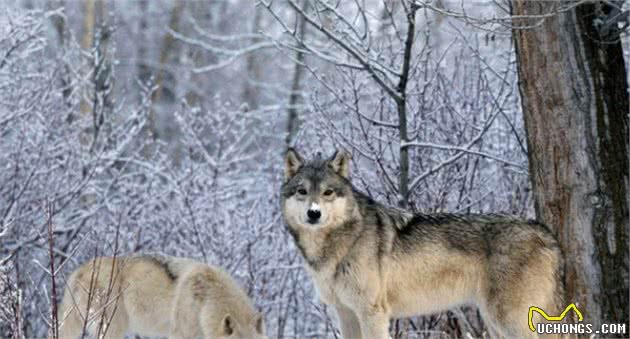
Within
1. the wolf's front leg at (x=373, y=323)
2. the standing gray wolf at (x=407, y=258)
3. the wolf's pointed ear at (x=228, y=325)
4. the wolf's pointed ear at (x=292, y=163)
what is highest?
the wolf's pointed ear at (x=292, y=163)

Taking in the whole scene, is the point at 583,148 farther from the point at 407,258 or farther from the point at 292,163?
the point at 292,163

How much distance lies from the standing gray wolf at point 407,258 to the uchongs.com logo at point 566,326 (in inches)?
2.3

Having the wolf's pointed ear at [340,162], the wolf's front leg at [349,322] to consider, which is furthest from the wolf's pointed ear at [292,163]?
the wolf's front leg at [349,322]

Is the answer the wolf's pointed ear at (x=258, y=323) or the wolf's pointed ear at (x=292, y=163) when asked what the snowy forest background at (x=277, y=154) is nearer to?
the wolf's pointed ear at (x=258, y=323)

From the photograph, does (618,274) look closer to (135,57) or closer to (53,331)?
(53,331)

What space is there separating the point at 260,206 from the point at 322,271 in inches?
274

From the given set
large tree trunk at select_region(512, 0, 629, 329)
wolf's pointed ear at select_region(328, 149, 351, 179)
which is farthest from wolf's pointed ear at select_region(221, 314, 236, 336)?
large tree trunk at select_region(512, 0, 629, 329)

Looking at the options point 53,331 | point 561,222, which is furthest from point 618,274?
point 53,331

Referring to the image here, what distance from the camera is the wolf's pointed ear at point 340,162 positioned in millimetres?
7543

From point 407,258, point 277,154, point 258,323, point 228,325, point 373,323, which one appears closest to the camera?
point 373,323

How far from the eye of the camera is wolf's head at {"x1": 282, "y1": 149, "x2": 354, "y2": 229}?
23.8 feet

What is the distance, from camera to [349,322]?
7.43 metres

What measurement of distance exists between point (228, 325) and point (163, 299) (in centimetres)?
95

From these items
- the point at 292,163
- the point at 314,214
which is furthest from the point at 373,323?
the point at 292,163
